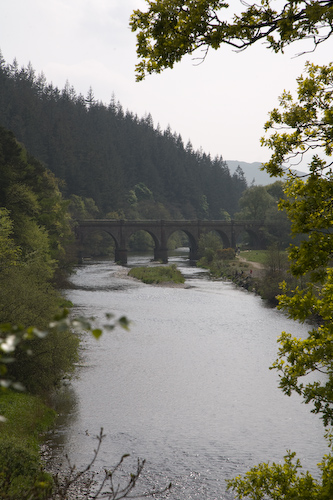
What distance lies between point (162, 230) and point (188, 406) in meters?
72.1

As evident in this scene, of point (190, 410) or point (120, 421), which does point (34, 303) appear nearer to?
point (120, 421)

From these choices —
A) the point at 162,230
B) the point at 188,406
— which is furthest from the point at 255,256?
the point at 188,406

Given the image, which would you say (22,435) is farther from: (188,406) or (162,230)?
(162,230)

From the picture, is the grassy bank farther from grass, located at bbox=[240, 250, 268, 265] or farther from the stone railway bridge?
the stone railway bridge

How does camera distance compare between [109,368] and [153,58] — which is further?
[109,368]

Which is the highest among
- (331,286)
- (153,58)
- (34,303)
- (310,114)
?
(153,58)

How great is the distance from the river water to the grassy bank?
2.88 ft

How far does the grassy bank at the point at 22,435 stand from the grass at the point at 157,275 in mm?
40563

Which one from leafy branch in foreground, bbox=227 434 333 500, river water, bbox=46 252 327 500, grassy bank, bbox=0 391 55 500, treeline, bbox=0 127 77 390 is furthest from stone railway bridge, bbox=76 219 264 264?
leafy branch in foreground, bbox=227 434 333 500

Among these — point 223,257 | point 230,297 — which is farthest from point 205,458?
point 223,257

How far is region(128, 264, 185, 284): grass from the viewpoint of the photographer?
6025 cm

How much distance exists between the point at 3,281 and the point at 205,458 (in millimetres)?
12710

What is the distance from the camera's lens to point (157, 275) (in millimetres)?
63406

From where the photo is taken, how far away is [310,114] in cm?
789
